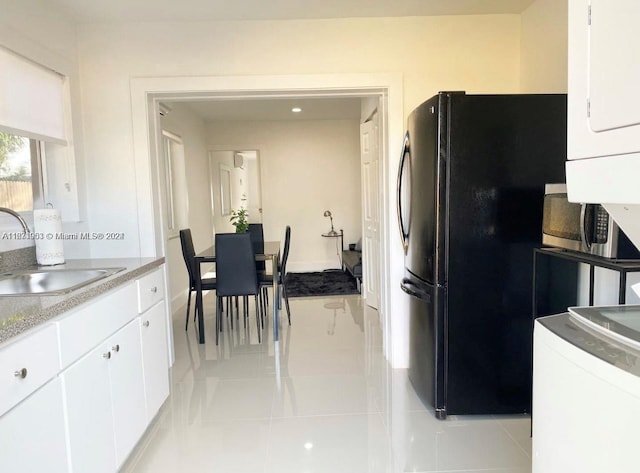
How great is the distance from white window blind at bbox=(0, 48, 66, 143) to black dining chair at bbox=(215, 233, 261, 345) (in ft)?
4.71

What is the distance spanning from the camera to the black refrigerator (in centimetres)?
220

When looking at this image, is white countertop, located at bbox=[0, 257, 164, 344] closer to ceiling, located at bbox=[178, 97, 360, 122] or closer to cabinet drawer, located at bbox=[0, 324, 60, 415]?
cabinet drawer, located at bbox=[0, 324, 60, 415]

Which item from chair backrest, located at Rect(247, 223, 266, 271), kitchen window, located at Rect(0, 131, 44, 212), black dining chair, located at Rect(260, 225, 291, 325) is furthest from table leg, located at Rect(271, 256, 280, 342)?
kitchen window, located at Rect(0, 131, 44, 212)

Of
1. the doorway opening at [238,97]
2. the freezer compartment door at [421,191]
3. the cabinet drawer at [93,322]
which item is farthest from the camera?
the doorway opening at [238,97]

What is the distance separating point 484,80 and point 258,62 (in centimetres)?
157

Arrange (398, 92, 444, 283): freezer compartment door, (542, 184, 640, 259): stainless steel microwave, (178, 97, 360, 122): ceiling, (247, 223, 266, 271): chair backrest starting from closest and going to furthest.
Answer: (542, 184, 640, 259): stainless steel microwave
(398, 92, 444, 283): freezer compartment door
(247, 223, 266, 271): chair backrest
(178, 97, 360, 122): ceiling

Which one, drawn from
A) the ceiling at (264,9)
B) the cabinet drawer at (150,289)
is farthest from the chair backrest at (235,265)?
the ceiling at (264,9)

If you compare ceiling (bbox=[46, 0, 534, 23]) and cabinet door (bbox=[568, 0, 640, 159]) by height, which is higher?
ceiling (bbox=[46, 0, 534, 23])

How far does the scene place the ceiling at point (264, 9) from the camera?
2598 millimetres

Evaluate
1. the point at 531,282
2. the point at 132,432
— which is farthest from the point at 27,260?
the point at 531,282

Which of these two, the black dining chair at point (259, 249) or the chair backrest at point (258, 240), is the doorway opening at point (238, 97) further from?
the chair backrest at point (258, 240)

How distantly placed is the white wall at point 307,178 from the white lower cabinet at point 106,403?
515 centimetres

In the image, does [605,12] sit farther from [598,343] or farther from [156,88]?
[156,88]

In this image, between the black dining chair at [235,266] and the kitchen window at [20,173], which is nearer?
the kitchen window at [20,173]
